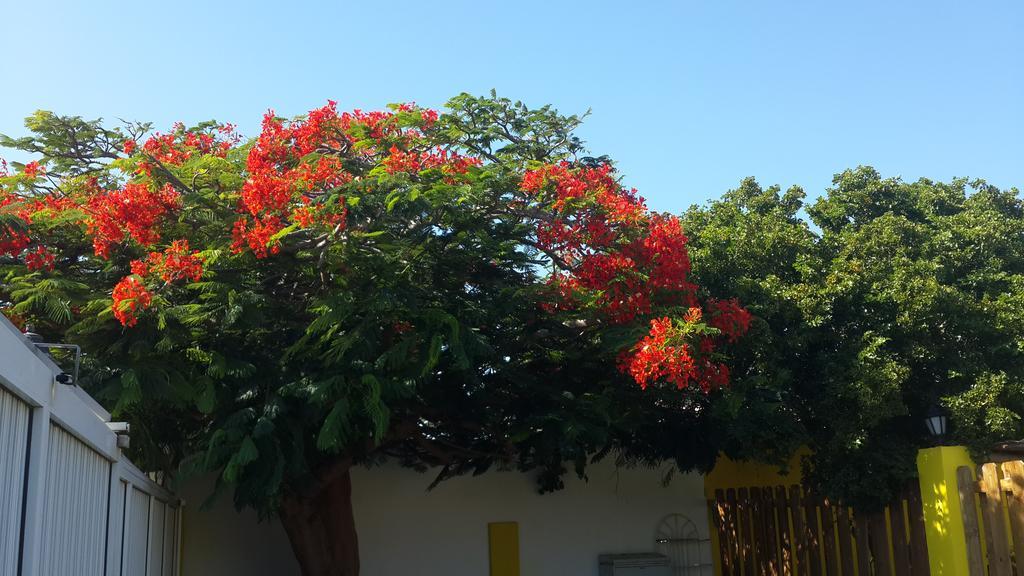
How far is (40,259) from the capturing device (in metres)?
8.91

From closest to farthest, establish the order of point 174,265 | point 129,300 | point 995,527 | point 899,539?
point 129,300, point 995,527, point 174,265, point 899,539

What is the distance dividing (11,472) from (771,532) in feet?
35.5

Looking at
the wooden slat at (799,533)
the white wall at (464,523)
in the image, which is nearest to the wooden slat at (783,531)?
the wooden slat at (799,533)

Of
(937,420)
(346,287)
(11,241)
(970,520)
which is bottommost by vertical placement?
(970,520)

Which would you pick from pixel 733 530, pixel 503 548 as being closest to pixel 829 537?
pixel 733 530

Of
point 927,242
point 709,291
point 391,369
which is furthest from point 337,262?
point 927,242

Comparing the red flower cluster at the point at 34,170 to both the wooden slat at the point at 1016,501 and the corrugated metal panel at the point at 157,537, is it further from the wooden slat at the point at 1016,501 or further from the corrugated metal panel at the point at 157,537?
the wooden slat at the point at 1016,501

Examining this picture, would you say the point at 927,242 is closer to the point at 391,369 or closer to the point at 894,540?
the point at 894,540

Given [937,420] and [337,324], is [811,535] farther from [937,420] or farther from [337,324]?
[337,324]

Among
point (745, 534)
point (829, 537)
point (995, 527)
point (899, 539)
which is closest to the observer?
point (995, 527)

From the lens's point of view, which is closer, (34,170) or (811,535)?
(34,170)

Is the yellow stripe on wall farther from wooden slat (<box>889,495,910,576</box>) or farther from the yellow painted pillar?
the yellow painted pillar

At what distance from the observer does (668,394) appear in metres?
10.3

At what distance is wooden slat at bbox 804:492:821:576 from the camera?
11.9 metres
